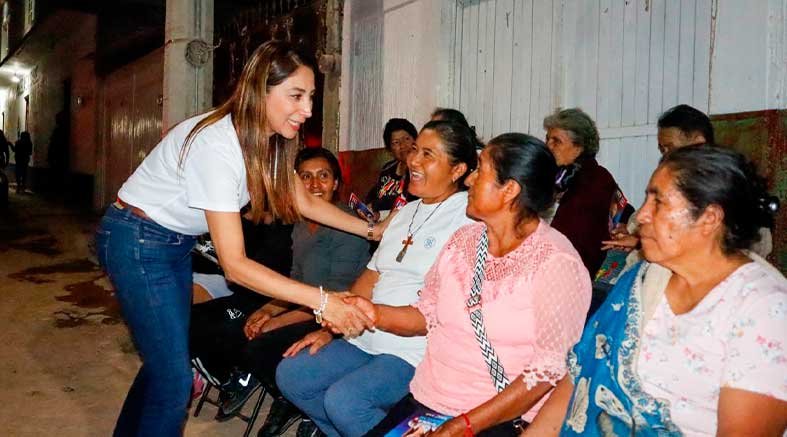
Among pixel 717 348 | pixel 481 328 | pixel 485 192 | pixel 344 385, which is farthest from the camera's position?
pixel 344 385

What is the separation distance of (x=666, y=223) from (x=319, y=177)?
247 centimetres

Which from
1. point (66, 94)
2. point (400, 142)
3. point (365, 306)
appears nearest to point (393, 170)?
point (400, 142)

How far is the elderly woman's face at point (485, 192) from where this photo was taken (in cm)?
227

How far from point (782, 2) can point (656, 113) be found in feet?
3.09

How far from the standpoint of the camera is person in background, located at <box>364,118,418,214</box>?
15.7ft

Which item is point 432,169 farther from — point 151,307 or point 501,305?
point 151,307

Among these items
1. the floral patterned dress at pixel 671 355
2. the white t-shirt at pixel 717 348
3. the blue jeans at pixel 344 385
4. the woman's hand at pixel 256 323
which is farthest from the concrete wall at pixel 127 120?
the white t-shirt at pixel 717 348

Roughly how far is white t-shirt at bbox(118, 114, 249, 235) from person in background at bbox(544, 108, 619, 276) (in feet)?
6.36

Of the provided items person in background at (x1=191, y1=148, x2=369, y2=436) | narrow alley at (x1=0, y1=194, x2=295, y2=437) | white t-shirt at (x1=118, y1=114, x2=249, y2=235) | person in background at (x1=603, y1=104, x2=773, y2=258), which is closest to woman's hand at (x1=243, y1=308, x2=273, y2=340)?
person in background at (x1=191, y1=148, x2=369, y2=436)

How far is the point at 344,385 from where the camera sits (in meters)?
2.54

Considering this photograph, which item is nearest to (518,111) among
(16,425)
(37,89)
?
(16,425)

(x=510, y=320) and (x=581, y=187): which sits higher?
(x=581, y=187)

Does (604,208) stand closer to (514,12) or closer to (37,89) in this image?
(514,12)

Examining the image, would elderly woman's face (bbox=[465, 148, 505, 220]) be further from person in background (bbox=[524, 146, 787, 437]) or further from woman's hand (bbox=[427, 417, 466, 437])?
woman's hand (bbox=[427, 417, 466, 437])
